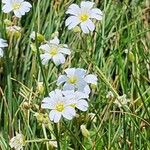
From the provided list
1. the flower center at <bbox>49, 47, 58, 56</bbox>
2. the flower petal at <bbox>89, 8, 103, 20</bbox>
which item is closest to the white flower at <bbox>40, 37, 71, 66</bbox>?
the flower center at <bbox>49, 47, 58, 56</bbox>

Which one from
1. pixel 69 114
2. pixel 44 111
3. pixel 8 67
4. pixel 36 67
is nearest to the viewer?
pixel 69 114

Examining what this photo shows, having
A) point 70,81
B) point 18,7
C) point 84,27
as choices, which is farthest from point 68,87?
point 18,7

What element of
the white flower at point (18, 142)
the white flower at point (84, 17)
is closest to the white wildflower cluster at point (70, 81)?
the white flower at point (84, 17)

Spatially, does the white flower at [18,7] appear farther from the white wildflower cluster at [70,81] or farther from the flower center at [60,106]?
the flower center at [60,106]

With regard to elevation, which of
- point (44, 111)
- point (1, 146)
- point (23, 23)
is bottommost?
point (1, 146)

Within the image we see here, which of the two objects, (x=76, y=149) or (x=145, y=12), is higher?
A: (x=145, y=12)

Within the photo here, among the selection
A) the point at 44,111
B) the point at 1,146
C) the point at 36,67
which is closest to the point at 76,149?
the point at 44,111

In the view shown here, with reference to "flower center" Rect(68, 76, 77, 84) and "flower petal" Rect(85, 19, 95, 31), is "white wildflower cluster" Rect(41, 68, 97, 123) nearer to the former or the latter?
"flower center" Rect(68, 76, 77, 84)

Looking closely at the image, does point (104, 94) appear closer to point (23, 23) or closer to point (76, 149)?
point (76, 149)
